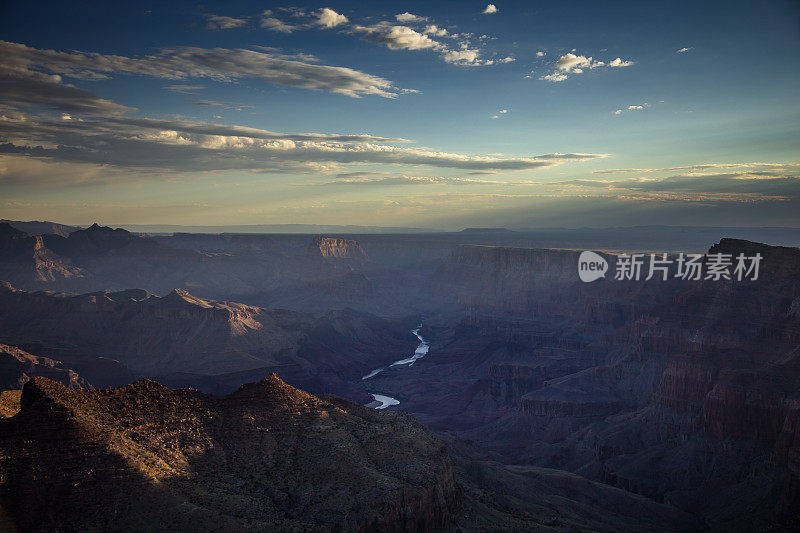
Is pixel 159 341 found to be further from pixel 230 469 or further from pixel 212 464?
pixel 230 469

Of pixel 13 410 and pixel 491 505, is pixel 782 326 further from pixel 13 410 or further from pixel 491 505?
pixel 13 410

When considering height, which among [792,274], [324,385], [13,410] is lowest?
[324,385]

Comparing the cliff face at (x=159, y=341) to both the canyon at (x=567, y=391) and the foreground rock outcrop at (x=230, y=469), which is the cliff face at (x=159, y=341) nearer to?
the canyon at (x=567, y=391)

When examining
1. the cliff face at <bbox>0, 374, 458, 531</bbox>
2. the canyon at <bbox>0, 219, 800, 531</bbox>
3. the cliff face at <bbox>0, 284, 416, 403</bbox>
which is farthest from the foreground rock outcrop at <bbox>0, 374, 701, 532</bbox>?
the cliff face at <bbox>0, 284, 416, 403</bbox>

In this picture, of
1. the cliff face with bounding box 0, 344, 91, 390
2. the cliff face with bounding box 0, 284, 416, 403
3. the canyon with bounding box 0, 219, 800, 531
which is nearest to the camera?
the canyon with bounding box 0, 219, 800, 531

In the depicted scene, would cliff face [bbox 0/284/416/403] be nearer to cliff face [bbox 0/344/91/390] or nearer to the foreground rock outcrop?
cliff face [bbox 0/344/91/390]

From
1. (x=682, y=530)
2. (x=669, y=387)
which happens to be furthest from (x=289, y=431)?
(x=669, y=387)

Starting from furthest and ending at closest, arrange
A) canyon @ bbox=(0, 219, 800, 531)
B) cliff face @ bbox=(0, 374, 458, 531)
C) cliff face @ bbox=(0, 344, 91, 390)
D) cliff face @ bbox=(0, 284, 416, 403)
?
cliff face @ bbox=(0, 284, 416, 403) < cliff face @ bbox=(0, 344, 91, 390) < canyon @ bbox=(0, 219, 800, 531) < cliff face @ bbox=(0, 374, 458, 531)

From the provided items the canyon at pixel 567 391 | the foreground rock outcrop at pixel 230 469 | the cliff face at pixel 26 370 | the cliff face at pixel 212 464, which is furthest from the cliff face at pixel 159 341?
the cliff face at pixel 212 464
